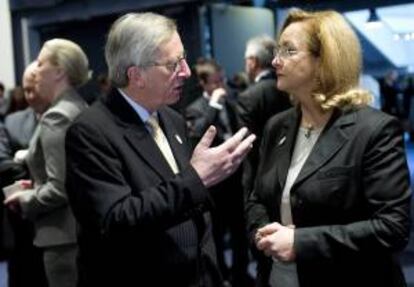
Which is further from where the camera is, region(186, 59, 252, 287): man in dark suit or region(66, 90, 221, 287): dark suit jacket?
region(186, 59, 252, 287): man in dark suit

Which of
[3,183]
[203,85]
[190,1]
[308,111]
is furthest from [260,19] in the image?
[308,111]

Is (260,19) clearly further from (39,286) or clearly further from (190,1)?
(39,286)

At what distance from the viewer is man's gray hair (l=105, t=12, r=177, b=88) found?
2.04 m

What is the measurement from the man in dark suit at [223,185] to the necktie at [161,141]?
252cm

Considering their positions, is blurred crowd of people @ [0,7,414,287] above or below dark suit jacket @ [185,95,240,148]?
above

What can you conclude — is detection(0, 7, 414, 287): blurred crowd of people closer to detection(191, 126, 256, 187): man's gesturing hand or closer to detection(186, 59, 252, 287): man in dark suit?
detection(191, 126, 256, 187): man's gesturing hand

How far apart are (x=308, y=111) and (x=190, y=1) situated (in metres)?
6.10

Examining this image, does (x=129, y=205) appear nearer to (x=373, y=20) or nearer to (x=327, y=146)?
(x=327, y=146)

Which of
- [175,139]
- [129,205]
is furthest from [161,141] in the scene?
[129,205]

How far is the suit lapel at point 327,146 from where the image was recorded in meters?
2.08

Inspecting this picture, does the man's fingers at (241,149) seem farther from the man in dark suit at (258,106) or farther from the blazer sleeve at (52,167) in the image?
the man in dark suit at (258,106)

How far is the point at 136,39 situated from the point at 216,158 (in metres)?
0.40

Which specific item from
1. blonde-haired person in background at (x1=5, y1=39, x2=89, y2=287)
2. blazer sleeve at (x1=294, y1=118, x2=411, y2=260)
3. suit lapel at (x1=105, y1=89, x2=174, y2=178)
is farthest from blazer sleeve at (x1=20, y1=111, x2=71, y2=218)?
blazer sleeve at (x1=294, y1=118, x2=411, y2=260)

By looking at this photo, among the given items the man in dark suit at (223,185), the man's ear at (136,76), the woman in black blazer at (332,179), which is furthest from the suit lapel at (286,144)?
the man in dark suit at (223,185)
